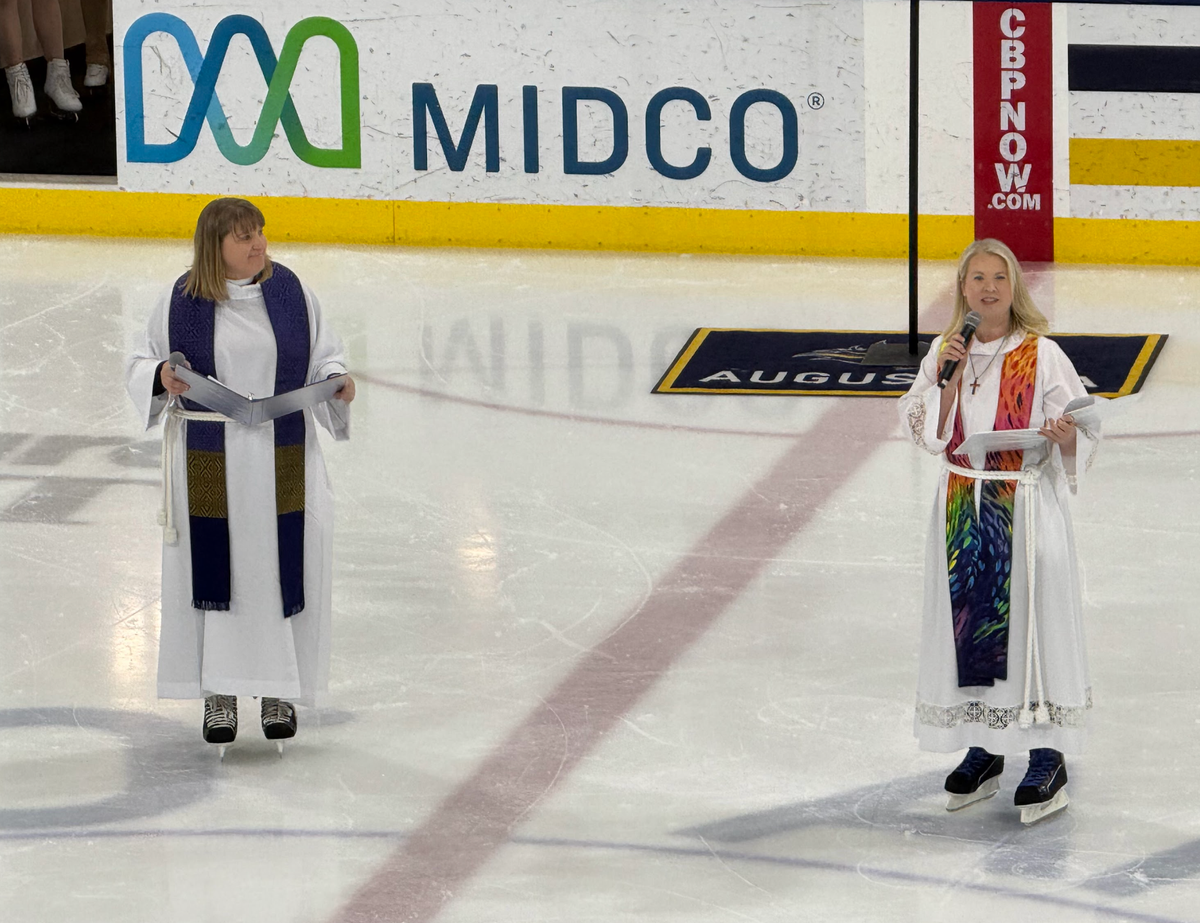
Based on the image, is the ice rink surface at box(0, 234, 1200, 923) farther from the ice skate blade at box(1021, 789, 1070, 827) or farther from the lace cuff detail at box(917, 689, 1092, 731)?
the lace cuff detail at box(917, 689, 1092, 731)

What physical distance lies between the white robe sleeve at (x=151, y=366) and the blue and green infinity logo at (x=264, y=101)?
7069mm

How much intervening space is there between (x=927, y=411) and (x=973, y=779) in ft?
2.84

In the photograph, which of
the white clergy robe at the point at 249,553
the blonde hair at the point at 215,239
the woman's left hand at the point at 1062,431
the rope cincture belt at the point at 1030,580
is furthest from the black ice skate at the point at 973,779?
the blonde hair at the point at 215,239

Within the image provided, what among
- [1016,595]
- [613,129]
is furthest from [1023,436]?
[613,129]

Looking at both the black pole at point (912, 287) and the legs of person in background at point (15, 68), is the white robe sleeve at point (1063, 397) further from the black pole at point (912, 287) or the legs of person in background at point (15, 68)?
the legs of person in background at point (15, 68)

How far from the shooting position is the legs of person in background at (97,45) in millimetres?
15172

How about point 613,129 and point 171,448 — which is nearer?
point 171,448

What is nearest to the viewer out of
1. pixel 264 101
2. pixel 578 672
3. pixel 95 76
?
pixel 578 672

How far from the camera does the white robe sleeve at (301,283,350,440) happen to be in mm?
5828

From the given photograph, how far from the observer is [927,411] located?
5.30m

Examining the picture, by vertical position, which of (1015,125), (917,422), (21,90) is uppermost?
(21,90)

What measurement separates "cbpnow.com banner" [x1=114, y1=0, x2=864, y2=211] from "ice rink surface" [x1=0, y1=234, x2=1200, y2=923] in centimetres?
174

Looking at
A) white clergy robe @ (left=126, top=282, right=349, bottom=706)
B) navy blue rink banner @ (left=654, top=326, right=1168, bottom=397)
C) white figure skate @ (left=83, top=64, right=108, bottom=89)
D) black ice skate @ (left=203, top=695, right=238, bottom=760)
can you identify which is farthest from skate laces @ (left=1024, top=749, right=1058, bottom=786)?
white figure skate @ (left=83, top=64, right=108, bottom=89)

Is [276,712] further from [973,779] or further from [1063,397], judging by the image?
[1063,397]
